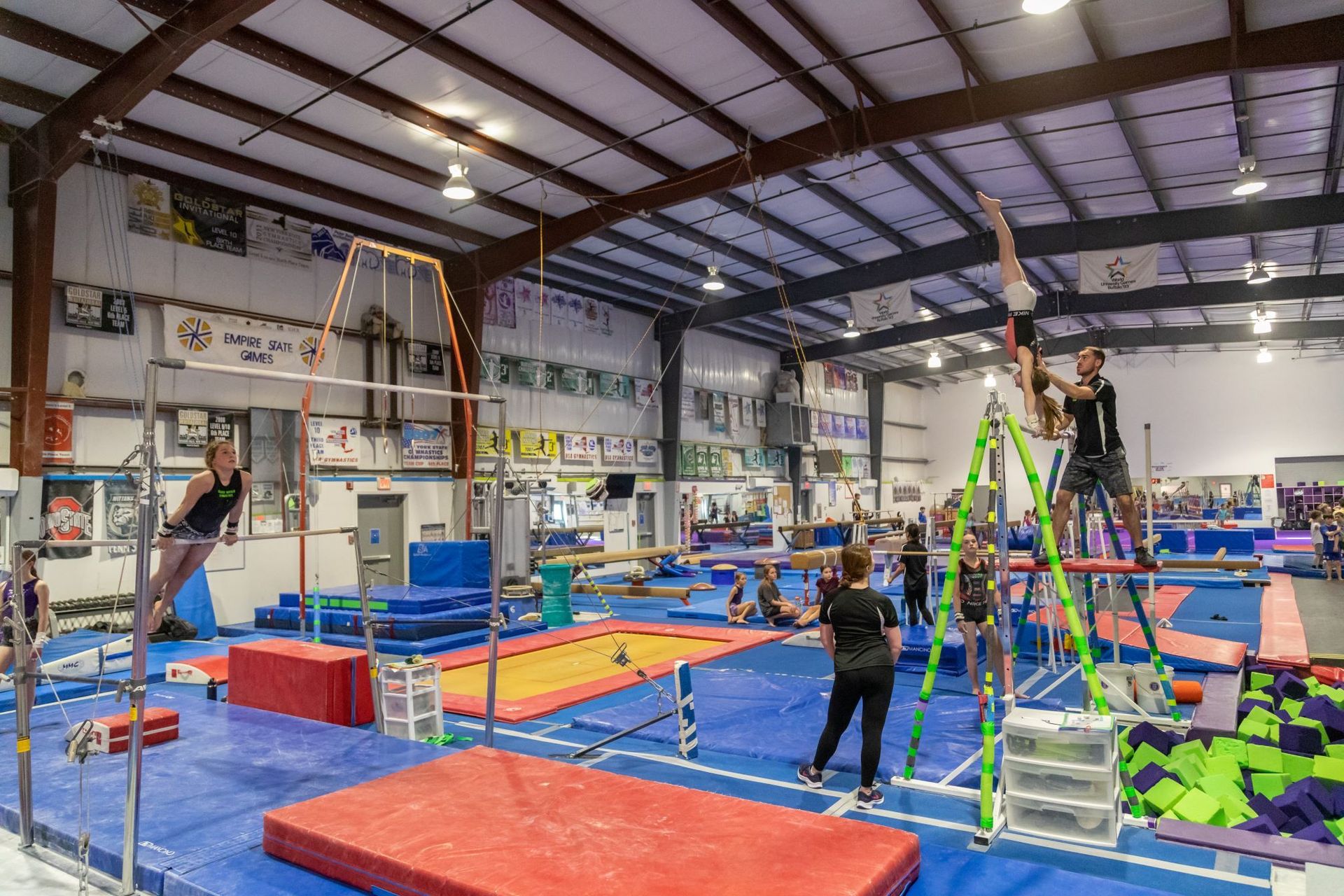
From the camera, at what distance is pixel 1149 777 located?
5012 millimetres

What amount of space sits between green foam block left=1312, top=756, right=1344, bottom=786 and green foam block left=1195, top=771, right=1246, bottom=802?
0.64m

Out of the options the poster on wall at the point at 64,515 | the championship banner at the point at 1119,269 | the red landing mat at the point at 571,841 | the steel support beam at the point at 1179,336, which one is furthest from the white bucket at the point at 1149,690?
the steel support beam at the point at 1179,336

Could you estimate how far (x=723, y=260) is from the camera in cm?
A: 1762

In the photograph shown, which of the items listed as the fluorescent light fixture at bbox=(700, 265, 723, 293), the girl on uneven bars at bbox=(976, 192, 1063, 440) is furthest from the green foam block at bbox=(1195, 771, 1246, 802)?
the fluorescent light fixture at bbox=(700, 265, 723, 293)

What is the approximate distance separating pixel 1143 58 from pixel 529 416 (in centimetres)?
1241

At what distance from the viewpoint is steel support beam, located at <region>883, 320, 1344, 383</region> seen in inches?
910

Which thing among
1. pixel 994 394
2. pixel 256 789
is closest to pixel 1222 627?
pixel 994 394

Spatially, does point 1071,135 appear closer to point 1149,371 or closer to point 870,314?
point 870,314

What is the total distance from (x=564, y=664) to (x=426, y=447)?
23.7ft

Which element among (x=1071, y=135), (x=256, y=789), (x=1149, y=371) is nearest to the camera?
(x=256, y=789)

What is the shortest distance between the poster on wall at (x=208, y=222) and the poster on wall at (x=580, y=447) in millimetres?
7723

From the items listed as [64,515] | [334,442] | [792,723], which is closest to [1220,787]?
[792,723]

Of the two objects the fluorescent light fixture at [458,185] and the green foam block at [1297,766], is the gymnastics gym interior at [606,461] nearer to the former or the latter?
the green foam block at [1297,766]

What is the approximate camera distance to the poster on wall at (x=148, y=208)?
11.4 meters
